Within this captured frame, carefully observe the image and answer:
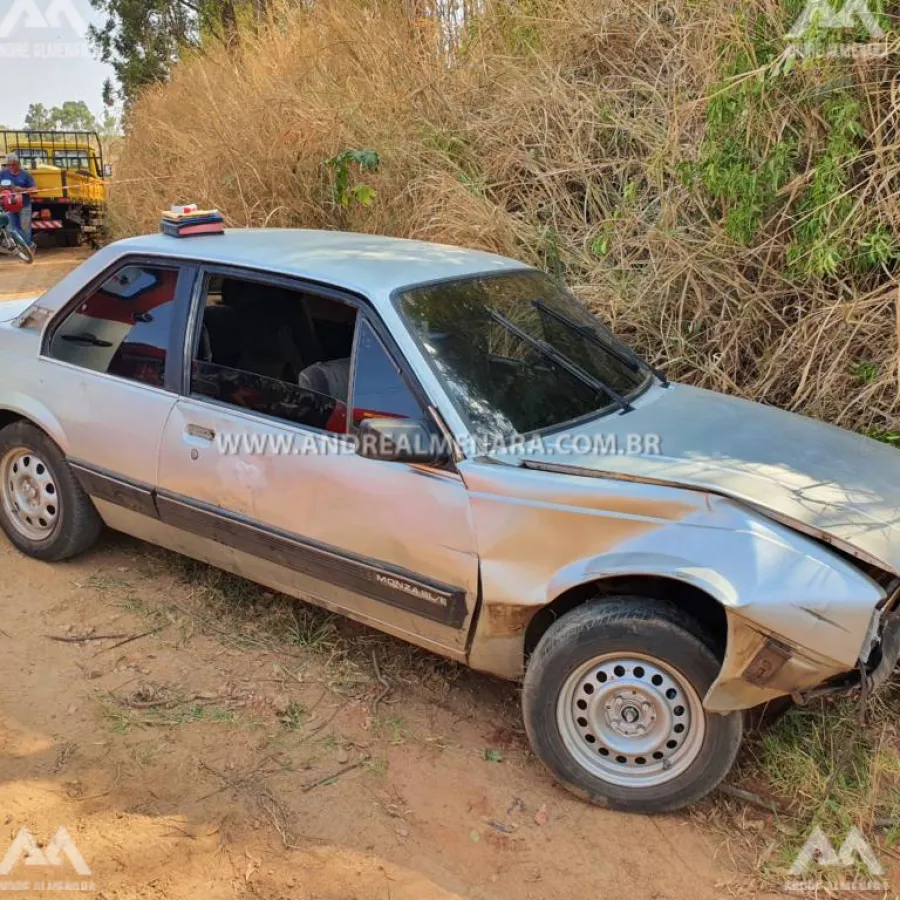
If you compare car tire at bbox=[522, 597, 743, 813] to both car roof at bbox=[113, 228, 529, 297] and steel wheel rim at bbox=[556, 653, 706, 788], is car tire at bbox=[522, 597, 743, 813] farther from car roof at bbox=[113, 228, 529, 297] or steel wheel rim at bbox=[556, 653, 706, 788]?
car roof at bbox=[113, 228, 529, 297]

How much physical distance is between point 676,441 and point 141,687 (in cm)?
223

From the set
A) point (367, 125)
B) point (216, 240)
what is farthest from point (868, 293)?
point (367, 125)

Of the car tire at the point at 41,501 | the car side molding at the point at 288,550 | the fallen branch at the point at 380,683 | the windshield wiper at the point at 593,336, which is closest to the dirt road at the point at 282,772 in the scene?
the fallen branch at the point at 380,683

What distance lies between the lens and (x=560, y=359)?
10.3ft

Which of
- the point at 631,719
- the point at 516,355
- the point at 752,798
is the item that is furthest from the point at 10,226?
the point at 752,798

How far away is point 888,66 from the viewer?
4098 mm

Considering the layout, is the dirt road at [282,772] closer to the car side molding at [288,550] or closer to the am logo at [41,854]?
the am logo at [41,854]

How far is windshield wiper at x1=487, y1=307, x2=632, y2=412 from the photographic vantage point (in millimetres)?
3127

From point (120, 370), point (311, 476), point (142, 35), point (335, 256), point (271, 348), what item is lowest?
point (311, 476)

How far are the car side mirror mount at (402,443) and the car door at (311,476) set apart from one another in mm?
67

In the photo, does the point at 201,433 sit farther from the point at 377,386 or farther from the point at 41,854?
the point at 41,854

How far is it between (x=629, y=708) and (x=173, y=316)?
2349mm

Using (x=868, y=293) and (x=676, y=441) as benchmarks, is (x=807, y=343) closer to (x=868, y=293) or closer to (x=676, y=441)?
(x=868, y=293)

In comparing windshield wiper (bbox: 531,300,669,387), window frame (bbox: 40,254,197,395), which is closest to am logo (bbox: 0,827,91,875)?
window frame (bbox: 40,254,197,395)
